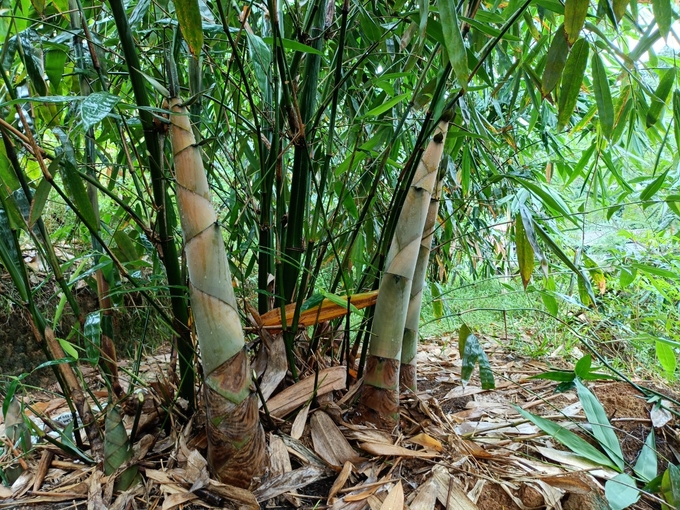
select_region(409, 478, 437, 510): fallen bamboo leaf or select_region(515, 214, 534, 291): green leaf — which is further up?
select_region(515, 214, 534, 291): green leaf

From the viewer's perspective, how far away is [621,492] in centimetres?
62

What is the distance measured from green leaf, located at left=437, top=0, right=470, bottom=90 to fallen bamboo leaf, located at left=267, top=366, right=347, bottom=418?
0.48m

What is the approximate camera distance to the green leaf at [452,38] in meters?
0.43

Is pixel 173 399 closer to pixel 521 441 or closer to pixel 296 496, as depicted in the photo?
pixel 296 496

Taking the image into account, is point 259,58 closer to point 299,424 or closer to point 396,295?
point 396,295

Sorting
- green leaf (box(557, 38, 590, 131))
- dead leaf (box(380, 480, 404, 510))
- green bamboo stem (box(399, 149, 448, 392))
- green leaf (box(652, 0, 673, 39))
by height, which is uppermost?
green leaf (box(652, 0, 673, 39))

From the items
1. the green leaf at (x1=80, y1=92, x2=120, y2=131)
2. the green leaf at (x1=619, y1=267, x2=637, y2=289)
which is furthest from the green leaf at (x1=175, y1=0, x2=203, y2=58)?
the green leaf at (x1=619, y1=267, x2=637, y2=289)

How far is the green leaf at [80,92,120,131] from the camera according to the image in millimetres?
366

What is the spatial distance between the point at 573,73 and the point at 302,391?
0.57 meters

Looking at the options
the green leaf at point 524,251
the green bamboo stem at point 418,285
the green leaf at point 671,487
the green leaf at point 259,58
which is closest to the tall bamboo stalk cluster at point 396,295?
the green bamboo stem at point 418,285

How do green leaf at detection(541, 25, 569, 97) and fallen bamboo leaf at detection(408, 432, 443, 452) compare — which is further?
fallen bamboo leaf at detection(408, 432, 443, 452)

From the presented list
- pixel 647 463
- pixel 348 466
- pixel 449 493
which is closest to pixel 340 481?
pixel 348 466

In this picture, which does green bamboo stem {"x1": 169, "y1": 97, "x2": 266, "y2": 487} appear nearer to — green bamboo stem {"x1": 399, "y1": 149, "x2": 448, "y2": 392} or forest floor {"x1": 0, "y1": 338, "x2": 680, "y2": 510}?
forest floor {"x1": 0, "y1": 338, "x2": 680, "y2": 510}

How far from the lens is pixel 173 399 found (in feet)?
2.31
